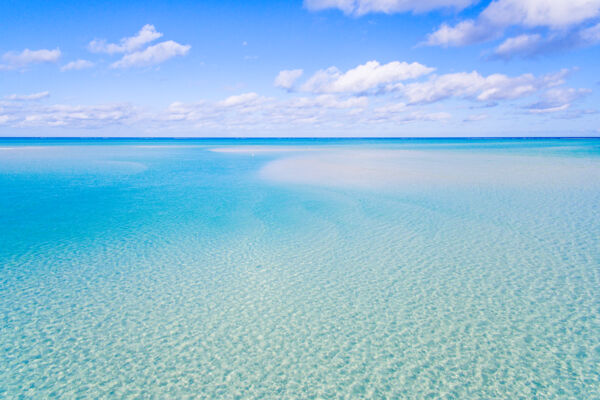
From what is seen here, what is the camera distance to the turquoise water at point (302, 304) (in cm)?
419

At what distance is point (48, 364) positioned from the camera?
441cm

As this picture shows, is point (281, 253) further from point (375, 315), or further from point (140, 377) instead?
point (140, 377)

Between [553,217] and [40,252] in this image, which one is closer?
[40,252]

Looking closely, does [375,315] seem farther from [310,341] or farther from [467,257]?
[467,257]

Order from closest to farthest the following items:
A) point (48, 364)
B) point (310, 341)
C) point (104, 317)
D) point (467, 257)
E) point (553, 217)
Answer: point (48, 364) → point (310, 341) → point (104, 317) → point (467, 257) → point (553, 217)

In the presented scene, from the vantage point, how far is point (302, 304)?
5.93m

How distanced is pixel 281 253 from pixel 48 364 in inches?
190

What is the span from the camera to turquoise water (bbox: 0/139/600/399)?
13.7 ft

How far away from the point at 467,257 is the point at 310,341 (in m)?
4.75

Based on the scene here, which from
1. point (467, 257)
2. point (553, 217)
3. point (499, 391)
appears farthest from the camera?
point (553, 217)

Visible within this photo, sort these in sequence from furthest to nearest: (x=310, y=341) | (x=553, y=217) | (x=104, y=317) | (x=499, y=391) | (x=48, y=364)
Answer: (x=553, y=217), (x=104, y=317), (x=310, y=341), (x=48, y=364), (x=499, y=391)

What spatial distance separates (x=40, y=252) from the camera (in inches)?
325

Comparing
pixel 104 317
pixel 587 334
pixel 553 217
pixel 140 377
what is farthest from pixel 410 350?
pixel 553 217

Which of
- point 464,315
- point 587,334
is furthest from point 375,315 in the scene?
point 587,334
